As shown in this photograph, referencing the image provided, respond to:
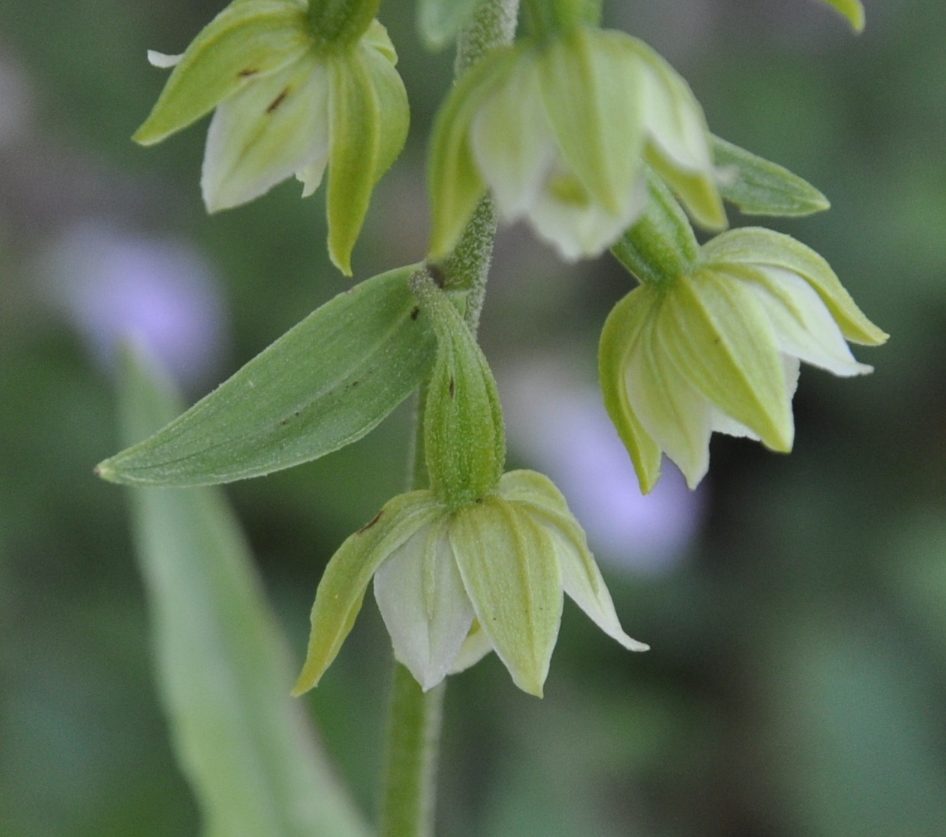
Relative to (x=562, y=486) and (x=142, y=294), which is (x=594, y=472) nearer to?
(x=562, y=486)

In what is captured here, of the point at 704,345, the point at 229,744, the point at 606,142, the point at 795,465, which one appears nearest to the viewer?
the point at 606,142

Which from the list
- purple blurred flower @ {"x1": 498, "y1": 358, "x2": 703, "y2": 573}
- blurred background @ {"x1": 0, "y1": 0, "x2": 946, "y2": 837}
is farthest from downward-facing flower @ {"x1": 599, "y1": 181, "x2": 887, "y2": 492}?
purple blurred flower @ {"x1": 498, "y1": 358, "x2": 703, "y2": 573}

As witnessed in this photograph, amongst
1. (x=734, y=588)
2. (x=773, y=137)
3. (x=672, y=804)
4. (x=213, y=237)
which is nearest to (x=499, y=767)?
(x=672, y=804)

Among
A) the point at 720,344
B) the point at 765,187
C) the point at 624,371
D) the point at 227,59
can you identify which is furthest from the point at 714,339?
the point at 227,59

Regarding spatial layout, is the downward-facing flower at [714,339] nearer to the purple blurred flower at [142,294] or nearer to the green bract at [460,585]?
the green bract at [460,585]

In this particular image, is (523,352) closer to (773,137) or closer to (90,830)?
(773,137)

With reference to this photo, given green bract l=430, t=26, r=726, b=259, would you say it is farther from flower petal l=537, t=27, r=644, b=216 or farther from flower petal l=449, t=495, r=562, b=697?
flower petal l=449, t=495, r=562, b=697

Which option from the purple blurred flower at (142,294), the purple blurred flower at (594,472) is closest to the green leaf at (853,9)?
the purple blurred flower at (594,472)
